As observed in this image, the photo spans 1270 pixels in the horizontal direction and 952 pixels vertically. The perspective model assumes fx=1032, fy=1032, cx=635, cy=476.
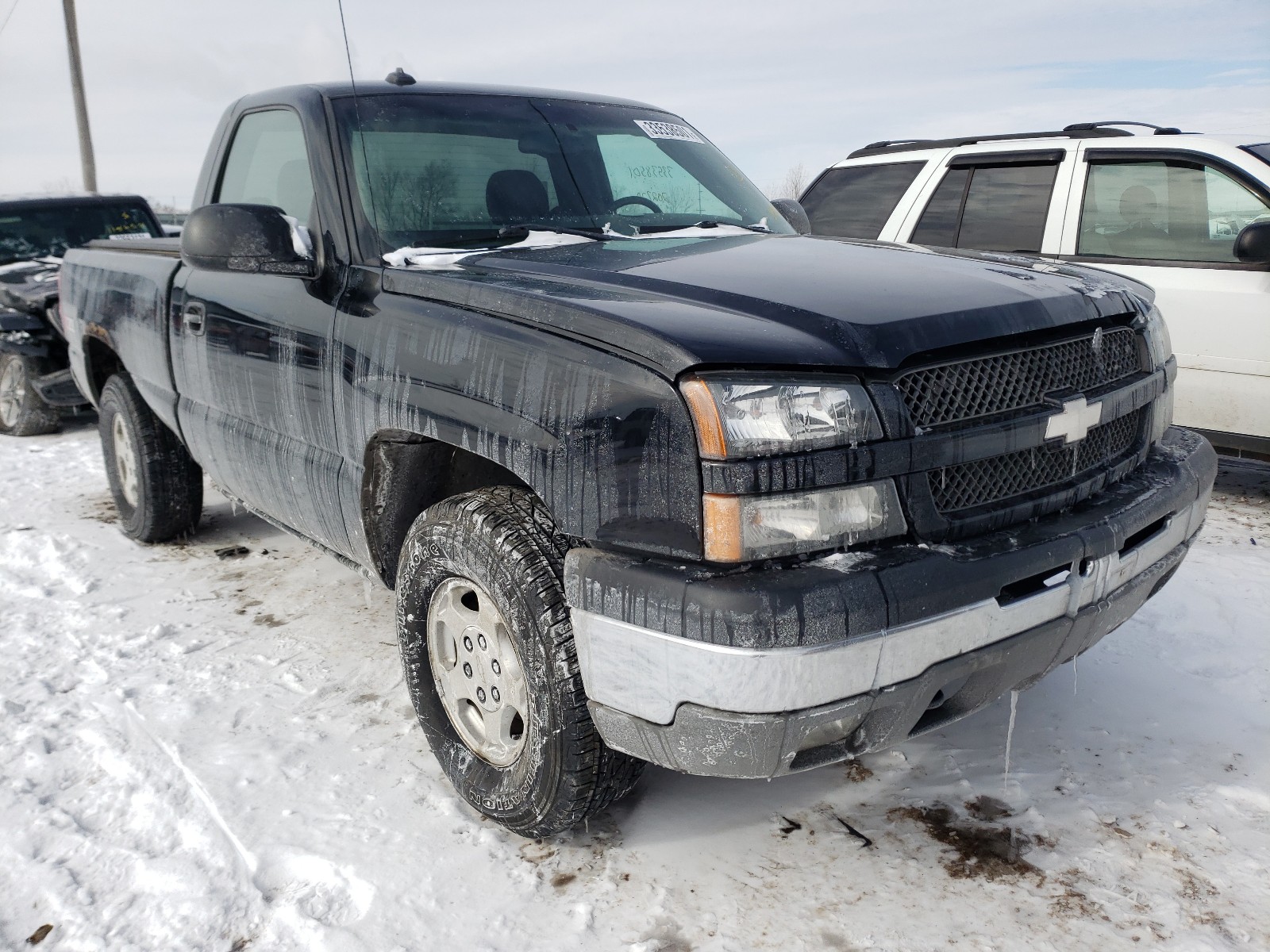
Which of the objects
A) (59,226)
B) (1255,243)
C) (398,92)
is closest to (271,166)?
(398,92)

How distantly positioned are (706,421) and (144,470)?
3.57 m

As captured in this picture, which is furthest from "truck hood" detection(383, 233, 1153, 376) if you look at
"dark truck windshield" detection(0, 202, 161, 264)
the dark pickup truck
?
"dark truck windshield" detection(0, 202, 161, 264)

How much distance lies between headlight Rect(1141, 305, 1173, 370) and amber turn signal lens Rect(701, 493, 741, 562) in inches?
58.0

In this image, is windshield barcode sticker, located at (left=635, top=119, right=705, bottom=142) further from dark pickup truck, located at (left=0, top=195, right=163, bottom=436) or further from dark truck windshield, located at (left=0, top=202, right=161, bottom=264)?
Answer: dark truck windshield, located at (left=0, top=202, right=161, bottom=264)

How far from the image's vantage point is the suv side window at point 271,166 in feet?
10.5

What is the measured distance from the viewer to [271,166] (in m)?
3.46

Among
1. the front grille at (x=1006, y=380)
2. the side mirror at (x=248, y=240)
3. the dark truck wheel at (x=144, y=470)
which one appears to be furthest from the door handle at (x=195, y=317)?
the front grille at (x=1006, y=380)

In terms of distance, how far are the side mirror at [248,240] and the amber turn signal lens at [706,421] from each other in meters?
1.50

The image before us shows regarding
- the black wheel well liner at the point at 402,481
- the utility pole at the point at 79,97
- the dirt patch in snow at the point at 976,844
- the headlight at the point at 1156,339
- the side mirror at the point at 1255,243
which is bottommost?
the dirt patch in snow at the point at 976,844

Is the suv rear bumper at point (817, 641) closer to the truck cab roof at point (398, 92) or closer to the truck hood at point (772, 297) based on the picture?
the truck hood at point (772, 297)

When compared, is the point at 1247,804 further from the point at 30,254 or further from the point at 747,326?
the point at 30,254

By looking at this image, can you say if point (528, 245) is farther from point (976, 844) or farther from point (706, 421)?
point (976, 844)

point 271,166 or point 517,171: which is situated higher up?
point 271,166

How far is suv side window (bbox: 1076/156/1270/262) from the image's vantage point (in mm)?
5008
